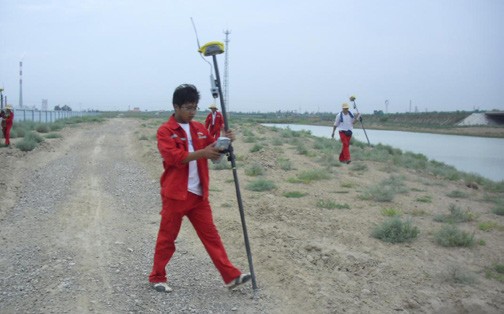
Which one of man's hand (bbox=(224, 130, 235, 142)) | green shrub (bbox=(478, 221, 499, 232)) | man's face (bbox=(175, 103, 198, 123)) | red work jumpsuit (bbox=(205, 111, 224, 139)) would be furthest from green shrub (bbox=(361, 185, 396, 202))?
man's face (bbox=(175, 103, 198, 123))

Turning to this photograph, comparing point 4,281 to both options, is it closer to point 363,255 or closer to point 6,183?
point 363,255

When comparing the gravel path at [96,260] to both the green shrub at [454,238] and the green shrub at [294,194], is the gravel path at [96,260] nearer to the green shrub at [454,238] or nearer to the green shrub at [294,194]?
the green shrub at [294,194]

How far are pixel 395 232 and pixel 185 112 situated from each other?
3.91m

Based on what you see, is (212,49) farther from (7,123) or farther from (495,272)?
(7,123)

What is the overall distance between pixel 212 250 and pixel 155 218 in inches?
125

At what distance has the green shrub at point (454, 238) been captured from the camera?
6660 millimetres

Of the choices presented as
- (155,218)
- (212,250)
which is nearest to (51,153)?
(155,218)

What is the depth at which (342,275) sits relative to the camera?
215 inches

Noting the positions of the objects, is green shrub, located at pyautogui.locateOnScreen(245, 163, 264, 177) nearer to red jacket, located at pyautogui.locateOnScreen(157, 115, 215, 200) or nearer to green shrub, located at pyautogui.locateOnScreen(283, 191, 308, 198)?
green shrub, located at pyautogui.locateOnScreen(283, 191, 308, 198)

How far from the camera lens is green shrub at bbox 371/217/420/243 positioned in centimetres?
678

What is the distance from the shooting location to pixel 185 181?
14.6 feet

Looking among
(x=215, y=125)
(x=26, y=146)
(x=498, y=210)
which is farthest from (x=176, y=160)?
(x=26, y=146)

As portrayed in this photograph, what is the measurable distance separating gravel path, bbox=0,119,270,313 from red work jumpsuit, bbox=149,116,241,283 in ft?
1.04

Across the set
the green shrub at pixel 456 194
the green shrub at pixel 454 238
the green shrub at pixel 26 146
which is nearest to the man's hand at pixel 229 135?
the green shrub at pixel 454 238
